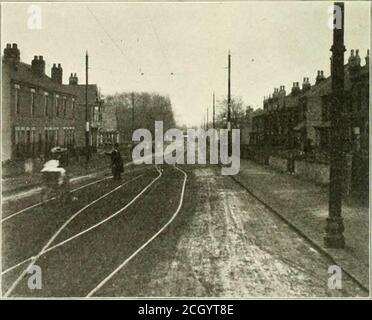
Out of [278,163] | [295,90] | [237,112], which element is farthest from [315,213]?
[237,112]

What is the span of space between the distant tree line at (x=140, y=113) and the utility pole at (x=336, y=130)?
173ft

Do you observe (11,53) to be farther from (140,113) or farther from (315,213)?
(140,113)

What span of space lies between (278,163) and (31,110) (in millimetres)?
16609

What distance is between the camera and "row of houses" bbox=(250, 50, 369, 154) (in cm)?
3130

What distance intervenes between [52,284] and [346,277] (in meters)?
4.45

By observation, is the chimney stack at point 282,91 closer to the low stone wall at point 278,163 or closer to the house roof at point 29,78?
the house roof at point 29,78

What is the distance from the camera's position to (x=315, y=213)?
13.7 m

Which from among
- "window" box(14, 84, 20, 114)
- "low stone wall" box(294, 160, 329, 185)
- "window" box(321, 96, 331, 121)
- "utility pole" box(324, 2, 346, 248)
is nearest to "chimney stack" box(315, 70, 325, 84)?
"window" box(321, 96, 331, 121)

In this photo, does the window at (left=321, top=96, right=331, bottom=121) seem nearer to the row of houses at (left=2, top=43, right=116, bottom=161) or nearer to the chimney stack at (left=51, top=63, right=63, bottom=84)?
the row of houses at (left=2, top=43, right=116, bottom=161)

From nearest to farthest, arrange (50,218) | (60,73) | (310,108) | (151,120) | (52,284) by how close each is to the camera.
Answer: (52,284) → (50,218) → (60,73) → (310,108) → (151,120)

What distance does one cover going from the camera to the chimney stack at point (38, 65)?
38781 millimetres

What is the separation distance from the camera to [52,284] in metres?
7.21

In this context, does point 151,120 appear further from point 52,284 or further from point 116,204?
Result: point 52,284
